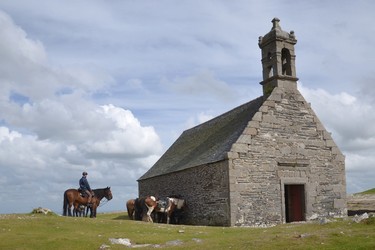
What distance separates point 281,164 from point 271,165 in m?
0.69

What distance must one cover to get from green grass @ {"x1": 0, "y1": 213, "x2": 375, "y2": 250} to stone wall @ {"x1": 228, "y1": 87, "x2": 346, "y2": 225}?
11.5 ft

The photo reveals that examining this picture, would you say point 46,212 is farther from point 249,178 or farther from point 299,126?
point 299,126

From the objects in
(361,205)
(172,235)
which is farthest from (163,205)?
(361,205)

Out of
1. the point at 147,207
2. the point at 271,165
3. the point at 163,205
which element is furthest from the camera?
the point at 163,205

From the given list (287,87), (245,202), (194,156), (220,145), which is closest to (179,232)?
(245,202)

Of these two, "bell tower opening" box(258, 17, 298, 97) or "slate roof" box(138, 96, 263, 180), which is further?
"bell tower opening" box(258, 17, 298, 97)

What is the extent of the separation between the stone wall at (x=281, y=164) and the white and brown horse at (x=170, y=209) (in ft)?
16.6

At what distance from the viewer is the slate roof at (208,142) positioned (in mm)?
26047

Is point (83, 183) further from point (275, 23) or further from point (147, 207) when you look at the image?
point (275, 23)

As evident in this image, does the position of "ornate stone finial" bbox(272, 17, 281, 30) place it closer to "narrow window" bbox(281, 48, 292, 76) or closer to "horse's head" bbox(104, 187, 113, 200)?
"narrow window" bbox(281, 48, 292, 76)

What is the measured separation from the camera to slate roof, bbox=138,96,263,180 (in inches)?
1025

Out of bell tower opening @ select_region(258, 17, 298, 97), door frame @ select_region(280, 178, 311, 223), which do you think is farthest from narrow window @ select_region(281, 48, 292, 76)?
door frame @ select_region(280, 178, 311, 223)

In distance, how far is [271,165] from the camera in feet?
82.4

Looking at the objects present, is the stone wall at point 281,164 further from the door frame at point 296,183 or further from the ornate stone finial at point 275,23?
the ornate stone finial at point 275,23
